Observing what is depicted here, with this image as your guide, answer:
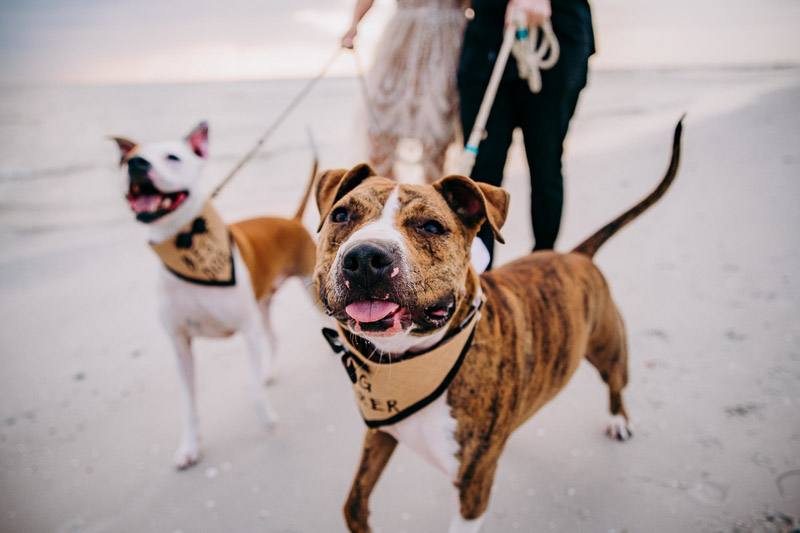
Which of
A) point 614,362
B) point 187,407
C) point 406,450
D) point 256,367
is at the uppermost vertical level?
point 614,362

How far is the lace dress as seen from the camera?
3.10 m

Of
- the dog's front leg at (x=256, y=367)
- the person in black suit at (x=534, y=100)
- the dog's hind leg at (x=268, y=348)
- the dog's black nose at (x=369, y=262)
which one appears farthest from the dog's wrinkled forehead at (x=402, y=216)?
the dog's hind leg at (x=268, y=348)

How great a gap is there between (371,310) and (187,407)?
1817 mm

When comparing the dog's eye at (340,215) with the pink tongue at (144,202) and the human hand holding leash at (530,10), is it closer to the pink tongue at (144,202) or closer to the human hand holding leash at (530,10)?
the pink tongue at (144,202)

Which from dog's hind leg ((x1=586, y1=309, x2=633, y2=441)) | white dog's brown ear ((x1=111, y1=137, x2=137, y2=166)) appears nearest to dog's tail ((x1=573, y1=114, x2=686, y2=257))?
dog's hind leg ((x1=586, y1=309, x2=633, y2=441))

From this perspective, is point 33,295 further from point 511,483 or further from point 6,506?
point 511,483

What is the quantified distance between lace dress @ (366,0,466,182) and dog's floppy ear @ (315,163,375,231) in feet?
5.57

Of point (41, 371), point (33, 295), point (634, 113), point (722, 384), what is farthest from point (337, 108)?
point (722, 384)

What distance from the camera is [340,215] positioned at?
4.95ft

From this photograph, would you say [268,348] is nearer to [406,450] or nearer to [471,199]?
[406,450]

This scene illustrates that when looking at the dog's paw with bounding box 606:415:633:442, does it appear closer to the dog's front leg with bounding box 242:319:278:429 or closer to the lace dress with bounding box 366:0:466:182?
the dog's front leg with bounding box 242:319:278:429

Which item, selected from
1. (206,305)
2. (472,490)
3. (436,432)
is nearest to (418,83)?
(206,305)

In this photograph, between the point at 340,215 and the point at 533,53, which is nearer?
the point at 340,215

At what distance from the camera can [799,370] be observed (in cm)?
271
